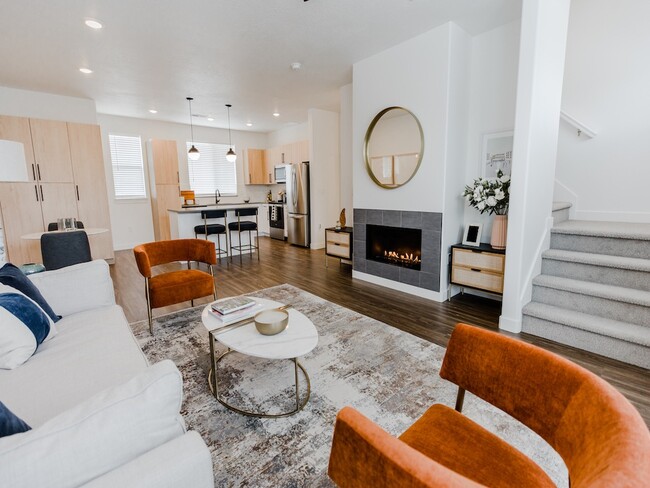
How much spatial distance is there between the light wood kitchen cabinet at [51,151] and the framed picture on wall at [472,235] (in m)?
6.23

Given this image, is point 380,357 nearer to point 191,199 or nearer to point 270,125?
point 191,199

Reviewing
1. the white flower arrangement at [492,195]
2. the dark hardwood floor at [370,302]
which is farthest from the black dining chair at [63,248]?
the white flower arrangement at [492,195]

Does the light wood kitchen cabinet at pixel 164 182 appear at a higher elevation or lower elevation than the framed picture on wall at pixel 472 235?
higher

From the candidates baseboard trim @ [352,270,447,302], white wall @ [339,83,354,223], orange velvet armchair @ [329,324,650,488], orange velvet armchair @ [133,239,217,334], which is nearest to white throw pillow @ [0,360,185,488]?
orange velvet armchair @ [329,324,650,488]

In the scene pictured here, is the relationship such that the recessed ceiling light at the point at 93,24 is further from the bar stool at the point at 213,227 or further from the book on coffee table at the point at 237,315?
the book on coffee table at the point at 237,315

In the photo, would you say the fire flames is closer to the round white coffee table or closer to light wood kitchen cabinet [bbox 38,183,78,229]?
the round white coffee table

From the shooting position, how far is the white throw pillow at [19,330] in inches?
58.7

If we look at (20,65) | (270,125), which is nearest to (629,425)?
(20,65)

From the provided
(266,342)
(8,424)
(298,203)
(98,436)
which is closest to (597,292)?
(266,342)

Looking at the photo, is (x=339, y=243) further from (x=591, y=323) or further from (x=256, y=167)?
(x=256, y=167)

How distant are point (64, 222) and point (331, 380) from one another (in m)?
4.03

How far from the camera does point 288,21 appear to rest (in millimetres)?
3141

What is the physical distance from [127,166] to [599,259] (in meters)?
8.28

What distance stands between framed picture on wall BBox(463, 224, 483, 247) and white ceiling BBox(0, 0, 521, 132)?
2157 millimetres
